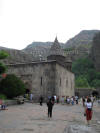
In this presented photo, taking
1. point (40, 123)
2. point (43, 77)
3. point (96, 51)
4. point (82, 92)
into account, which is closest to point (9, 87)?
point (43, 77)

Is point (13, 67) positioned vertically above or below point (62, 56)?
below

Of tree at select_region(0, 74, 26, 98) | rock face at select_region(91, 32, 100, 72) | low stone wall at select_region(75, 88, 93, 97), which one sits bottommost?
low stone wall at select_region(75, 88, 93, 97)

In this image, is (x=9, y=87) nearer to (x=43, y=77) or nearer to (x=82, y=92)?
(x=43, y=77)

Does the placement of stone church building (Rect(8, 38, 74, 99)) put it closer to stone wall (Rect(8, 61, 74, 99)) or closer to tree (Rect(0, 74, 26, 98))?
stone wall (Rect(8, 61, 74, 99))

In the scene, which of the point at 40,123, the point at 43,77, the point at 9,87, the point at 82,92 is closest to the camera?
the point at 40,123

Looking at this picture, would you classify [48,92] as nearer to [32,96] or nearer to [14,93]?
[32,96]

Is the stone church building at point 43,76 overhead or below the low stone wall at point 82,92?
overhead

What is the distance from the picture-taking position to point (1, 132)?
22.2 ft

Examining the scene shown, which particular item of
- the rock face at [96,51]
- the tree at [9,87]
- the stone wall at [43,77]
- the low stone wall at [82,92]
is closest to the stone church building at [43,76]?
the stone wall at [43,77]

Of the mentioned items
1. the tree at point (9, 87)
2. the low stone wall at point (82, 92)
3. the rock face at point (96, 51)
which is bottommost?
the low stone wall at point (82, 92)

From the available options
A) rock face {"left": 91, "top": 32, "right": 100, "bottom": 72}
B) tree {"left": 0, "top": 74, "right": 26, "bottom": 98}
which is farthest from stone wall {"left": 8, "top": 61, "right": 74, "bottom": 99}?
rock face {"left": 91, "top": 32, "right": 100, "bottom": 72}

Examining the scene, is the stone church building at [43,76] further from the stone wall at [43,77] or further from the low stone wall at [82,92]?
the low stone wall at [82,92]

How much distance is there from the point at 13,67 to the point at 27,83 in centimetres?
427

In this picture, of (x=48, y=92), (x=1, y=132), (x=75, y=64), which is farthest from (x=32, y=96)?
Result: (x=75, y=64)
